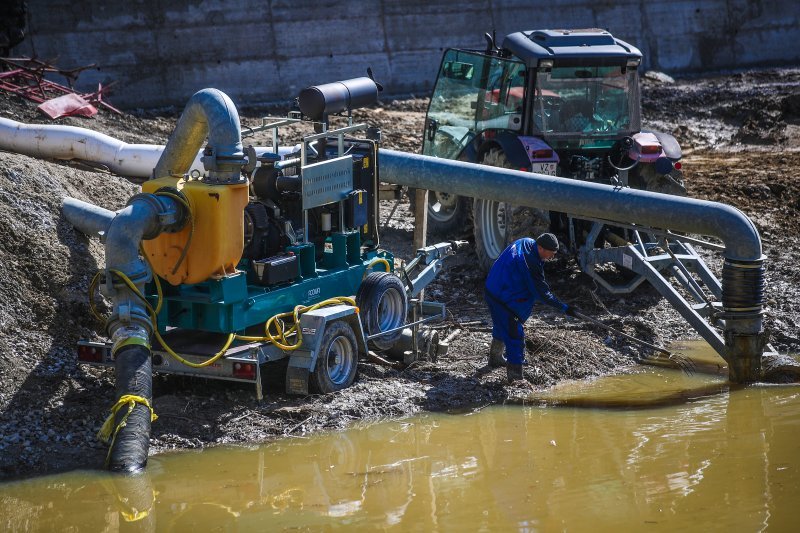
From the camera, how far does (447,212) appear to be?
48.1 ft

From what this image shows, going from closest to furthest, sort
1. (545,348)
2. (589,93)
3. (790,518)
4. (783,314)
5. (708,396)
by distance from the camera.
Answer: (790,518) → (708,396) → (545,348) → (783,314) → (589,93)

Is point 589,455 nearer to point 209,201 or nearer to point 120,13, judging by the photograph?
point 209,201

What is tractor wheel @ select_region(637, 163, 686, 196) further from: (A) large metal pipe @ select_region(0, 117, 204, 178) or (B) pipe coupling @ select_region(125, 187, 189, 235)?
(B) pipe coupling @ select_region(125, 187, 189, 235)

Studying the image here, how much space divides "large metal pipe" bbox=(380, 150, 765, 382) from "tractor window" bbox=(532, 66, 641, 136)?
1.91 m

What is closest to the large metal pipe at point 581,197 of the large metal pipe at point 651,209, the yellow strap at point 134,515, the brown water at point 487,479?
the large metal pipe at point 651,209

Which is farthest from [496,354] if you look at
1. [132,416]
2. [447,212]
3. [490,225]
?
[447,212]

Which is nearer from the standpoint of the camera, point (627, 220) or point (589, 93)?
point (627, 220)

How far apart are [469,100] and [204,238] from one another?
18.0ft

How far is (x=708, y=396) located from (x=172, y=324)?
456 centimetres

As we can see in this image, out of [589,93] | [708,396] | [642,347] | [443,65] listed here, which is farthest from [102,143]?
[708,396]

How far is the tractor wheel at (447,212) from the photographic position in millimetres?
14172

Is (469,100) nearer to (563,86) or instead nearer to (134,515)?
(563,86)

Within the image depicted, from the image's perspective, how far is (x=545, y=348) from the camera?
35.4 feet

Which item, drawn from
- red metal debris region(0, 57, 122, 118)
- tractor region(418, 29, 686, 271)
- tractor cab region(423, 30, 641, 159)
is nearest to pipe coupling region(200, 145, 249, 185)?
tractor region(418, 29, 686, 271)
